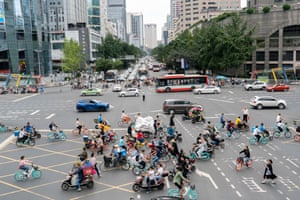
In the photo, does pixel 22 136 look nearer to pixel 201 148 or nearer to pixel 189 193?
pixel 201 148

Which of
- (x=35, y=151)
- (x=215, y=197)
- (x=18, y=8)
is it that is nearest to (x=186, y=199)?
(x=215, y=197)

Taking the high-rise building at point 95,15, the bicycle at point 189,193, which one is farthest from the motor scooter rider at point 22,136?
the high-rise building at point 95,15

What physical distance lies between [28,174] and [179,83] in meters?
39.4

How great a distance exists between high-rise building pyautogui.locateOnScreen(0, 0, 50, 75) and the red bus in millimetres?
44974

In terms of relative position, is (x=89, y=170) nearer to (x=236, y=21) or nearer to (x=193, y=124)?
(x=193, y=124)

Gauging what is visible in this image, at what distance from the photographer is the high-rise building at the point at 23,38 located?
260 feet

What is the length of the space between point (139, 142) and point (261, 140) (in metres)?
8.00

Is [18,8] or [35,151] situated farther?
Answer: [18,8]

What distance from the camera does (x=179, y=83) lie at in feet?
176

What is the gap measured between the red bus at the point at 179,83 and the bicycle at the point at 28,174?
38097 mm

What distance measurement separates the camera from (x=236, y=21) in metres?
63.6

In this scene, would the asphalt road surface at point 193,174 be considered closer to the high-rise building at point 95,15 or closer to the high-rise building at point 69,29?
the high-rise building at point 69,29

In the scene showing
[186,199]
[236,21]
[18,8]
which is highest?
[18,8]

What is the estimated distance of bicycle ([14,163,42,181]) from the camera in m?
16.0
